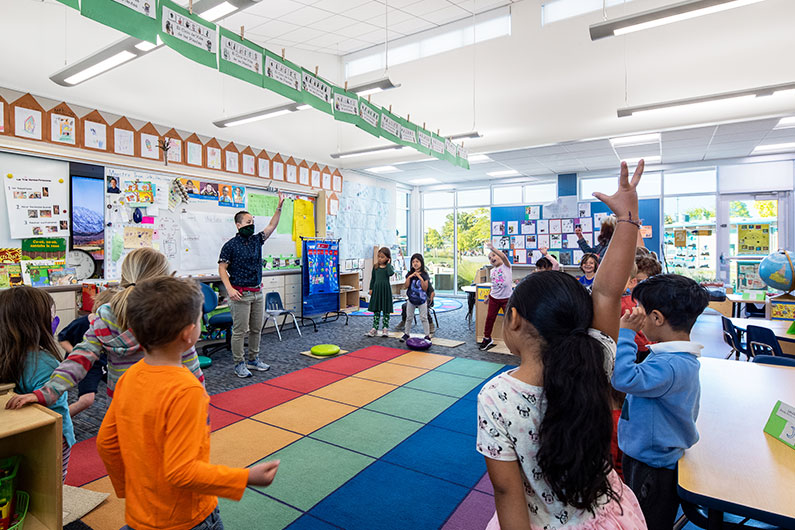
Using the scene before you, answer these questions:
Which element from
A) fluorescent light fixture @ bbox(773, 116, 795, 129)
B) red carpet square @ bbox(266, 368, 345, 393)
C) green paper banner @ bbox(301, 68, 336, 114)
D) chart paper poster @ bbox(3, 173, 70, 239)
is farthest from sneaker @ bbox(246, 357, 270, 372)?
fluorescent light fixture @ bbox(773, 116, 795, 129)

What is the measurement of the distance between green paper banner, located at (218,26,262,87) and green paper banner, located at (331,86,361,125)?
41.2 inches

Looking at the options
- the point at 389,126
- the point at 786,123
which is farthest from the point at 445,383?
the point at 786,123

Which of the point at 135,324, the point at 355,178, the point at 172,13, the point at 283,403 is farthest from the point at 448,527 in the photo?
the point at 355,178

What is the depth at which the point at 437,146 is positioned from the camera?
20.7 feet

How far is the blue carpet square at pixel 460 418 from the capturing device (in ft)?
10.1

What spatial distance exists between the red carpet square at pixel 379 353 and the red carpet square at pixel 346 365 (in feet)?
0.49

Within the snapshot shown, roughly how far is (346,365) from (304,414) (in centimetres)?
144

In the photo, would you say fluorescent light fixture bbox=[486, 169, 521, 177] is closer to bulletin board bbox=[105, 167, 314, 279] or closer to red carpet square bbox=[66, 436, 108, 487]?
bulletin board bbox=[105, 167, 314, 279]

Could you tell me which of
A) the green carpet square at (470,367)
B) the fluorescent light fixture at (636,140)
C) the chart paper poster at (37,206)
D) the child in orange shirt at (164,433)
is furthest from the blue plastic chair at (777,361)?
the chart paper poster at (37,206)

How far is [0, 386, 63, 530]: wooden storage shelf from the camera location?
129 cm

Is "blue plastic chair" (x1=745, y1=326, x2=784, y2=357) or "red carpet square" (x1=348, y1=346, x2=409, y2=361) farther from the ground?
"blue plastic chair" (x1=745, y1=326, x2=784, y2=357)

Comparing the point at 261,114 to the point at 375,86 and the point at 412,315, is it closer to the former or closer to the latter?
the point at 375,86

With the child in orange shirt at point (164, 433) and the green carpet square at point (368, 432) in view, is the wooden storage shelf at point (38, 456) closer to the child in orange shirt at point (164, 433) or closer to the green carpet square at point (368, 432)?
the child in orange shirt at point (164, 433)

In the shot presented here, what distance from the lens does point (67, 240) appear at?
4688 millimetres
